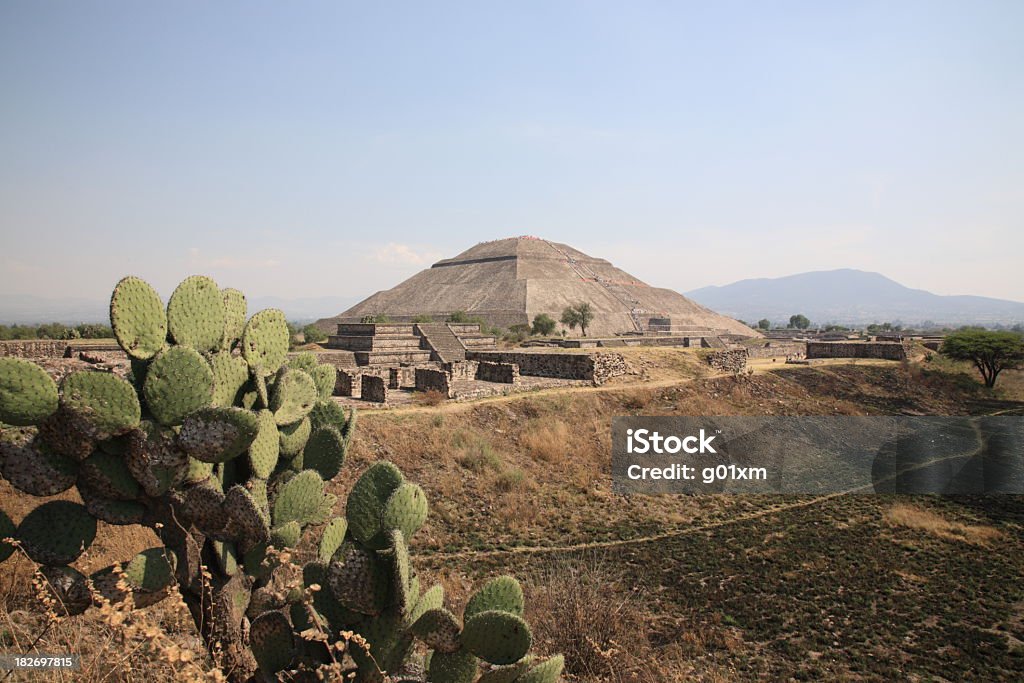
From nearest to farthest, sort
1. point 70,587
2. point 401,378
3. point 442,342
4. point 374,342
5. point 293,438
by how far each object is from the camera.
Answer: point 70,587 < point 293,438 < point 401,378 < point 374,342 < point 442,342

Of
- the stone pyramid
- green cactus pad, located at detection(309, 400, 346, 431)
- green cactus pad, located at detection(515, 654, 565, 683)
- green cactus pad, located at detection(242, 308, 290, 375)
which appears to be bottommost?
green cactus pad, located at detection(515, 654, 565, 683)

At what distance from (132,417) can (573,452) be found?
15476mm

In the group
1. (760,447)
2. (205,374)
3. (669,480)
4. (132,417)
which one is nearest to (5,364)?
(132,417)

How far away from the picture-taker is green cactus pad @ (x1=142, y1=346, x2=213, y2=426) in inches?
179

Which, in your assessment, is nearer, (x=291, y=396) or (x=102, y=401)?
(x=102, y=401)

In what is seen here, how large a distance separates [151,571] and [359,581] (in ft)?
5.02

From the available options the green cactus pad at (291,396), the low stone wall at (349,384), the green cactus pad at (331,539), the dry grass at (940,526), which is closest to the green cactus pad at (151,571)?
the green cactus pad at (331,539)

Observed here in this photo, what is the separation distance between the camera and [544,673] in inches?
173

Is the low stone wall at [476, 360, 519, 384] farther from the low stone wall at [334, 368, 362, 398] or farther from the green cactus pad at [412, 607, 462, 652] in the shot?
the green cactus pad at [412, 607, 462, 652]

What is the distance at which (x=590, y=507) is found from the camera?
1579 centimetres

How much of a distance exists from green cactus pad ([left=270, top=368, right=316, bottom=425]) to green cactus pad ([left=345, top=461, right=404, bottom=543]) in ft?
4.06

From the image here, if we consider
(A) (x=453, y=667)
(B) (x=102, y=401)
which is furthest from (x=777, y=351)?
(B) (x=102, y=401)

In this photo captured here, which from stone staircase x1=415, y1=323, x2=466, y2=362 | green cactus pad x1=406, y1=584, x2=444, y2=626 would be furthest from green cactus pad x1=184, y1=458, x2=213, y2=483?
stone staircase x1=415, y1=323, x2=466, y2=362

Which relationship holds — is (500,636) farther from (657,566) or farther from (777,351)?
(777,351)
